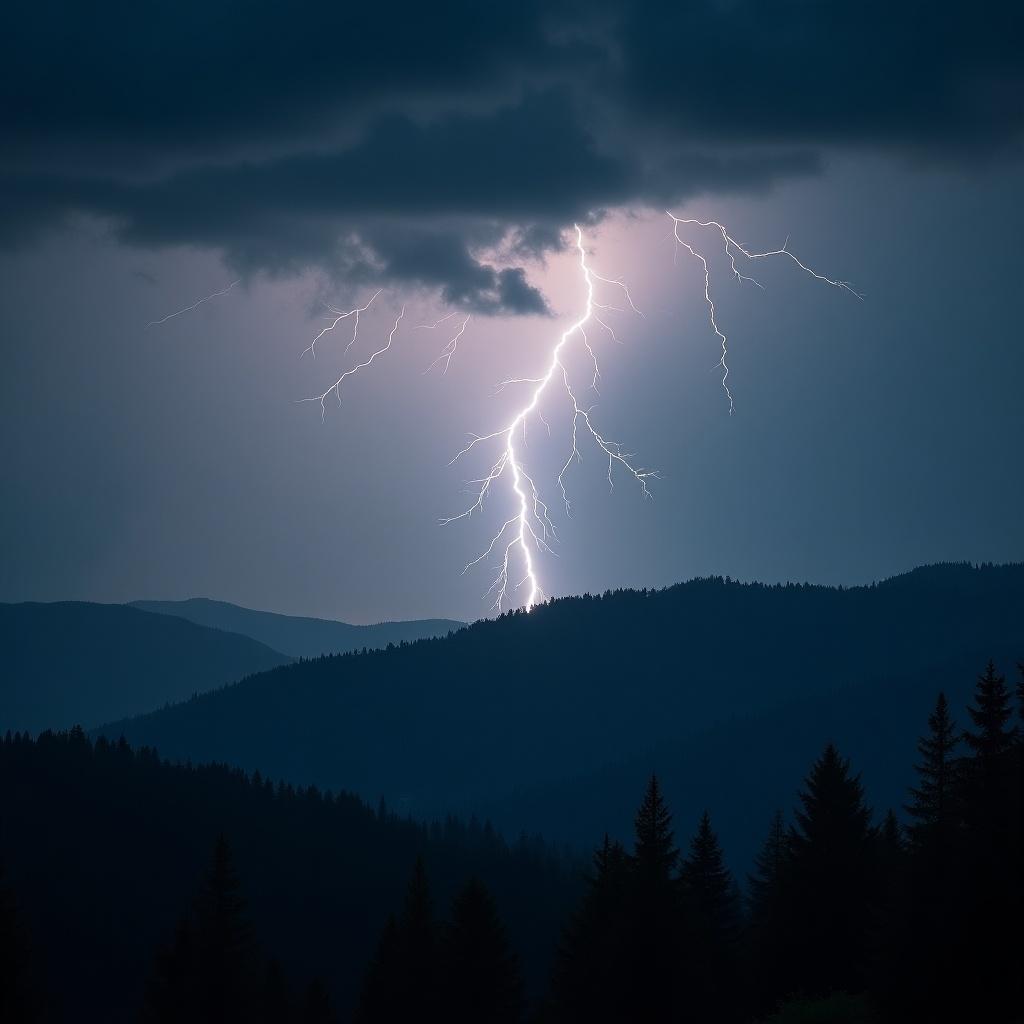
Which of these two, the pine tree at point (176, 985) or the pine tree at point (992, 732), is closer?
the pine tree at point (992, 732)

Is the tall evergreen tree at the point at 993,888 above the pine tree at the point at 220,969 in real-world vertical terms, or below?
above

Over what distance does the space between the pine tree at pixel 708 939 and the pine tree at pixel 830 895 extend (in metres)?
2.53

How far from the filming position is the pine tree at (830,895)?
4381 centimetres

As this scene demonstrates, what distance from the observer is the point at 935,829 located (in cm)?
3288

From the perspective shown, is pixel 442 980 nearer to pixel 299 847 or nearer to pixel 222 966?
pixel 222 966

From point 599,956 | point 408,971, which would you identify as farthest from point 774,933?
point 408,971

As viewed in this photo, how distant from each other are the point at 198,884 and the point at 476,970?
428 feet

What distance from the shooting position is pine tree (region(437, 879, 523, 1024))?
45719mm

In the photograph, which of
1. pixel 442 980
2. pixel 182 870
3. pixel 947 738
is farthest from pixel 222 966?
pixel 182 870

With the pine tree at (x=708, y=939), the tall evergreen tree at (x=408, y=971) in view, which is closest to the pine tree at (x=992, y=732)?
the pine tree at (x=708, y=939)

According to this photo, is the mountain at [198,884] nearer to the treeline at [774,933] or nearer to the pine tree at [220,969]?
the pine tree at [220,969]

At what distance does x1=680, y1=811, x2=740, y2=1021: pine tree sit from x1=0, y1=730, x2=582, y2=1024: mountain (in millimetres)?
111603

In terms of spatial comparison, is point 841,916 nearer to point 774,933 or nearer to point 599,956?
point 774,933

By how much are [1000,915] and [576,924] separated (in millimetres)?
18067
